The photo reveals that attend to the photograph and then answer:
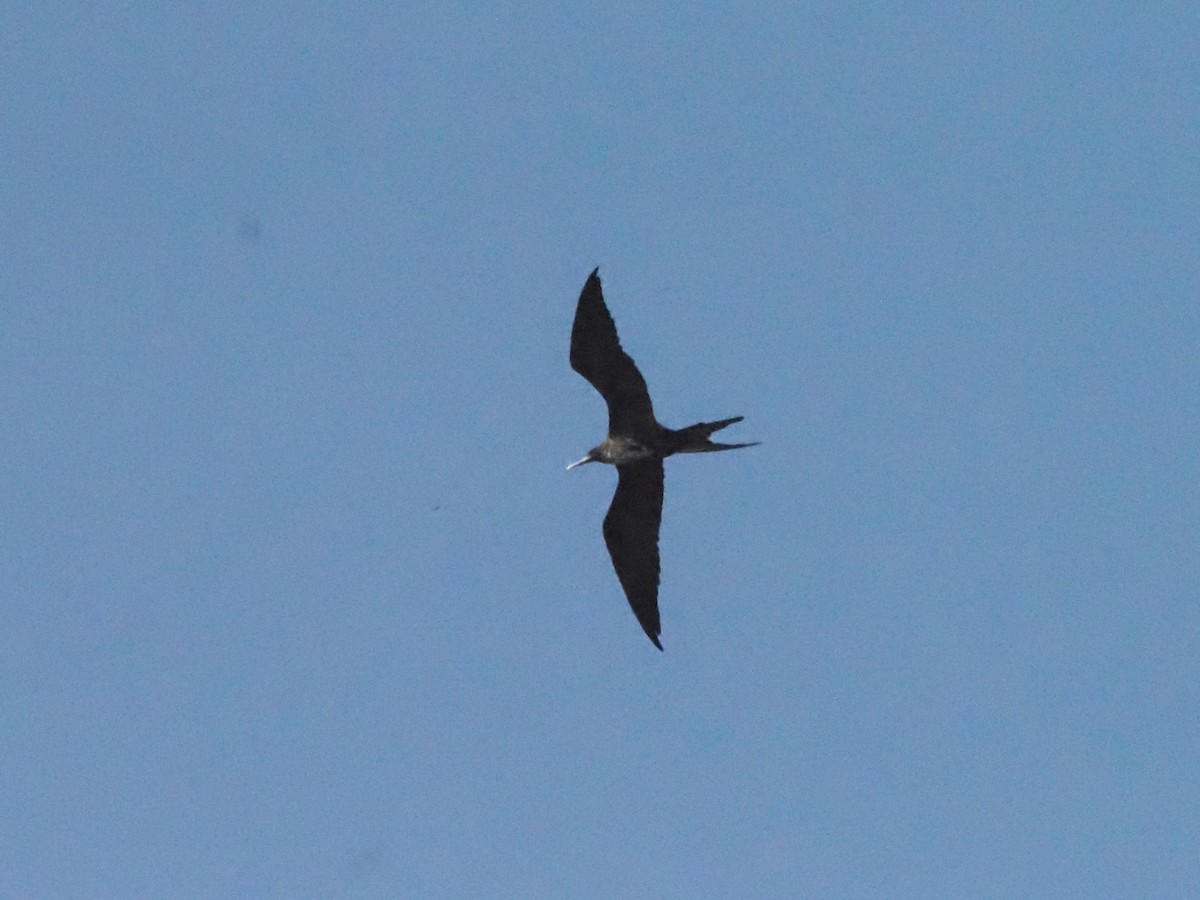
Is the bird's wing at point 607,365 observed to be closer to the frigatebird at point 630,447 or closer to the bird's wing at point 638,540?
the frigatebird at point 630,447

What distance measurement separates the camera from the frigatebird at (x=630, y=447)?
21.4 meters

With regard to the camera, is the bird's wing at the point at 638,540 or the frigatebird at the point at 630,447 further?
the bird's wing at the point at 638,540

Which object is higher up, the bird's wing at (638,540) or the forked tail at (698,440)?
the forked tail at (698,440)

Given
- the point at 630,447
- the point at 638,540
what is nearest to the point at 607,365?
the point at 630,447

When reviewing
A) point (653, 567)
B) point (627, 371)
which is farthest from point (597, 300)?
point (653, 567)

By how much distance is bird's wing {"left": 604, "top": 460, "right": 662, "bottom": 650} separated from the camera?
2259cm

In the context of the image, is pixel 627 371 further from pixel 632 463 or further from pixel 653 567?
pixel 653 567

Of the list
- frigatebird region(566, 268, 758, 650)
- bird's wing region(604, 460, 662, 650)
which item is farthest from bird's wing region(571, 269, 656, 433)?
bird's wing region(604, 460, 662, 650)

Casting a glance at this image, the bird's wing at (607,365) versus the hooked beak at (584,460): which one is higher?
the bird's wing at (607,365)

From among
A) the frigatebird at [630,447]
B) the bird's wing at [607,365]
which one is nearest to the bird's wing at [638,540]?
the frigatebird at [630,447]

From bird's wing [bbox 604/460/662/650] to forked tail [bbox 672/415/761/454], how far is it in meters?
1.10

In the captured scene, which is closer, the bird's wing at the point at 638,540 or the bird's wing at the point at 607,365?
the bird's wing at the point at 607,365

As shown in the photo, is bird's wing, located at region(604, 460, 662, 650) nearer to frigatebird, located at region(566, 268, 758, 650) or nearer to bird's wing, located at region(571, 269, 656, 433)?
frigatebird, located at region(566, 268, 758, 650)

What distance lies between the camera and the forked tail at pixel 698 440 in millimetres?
21031
